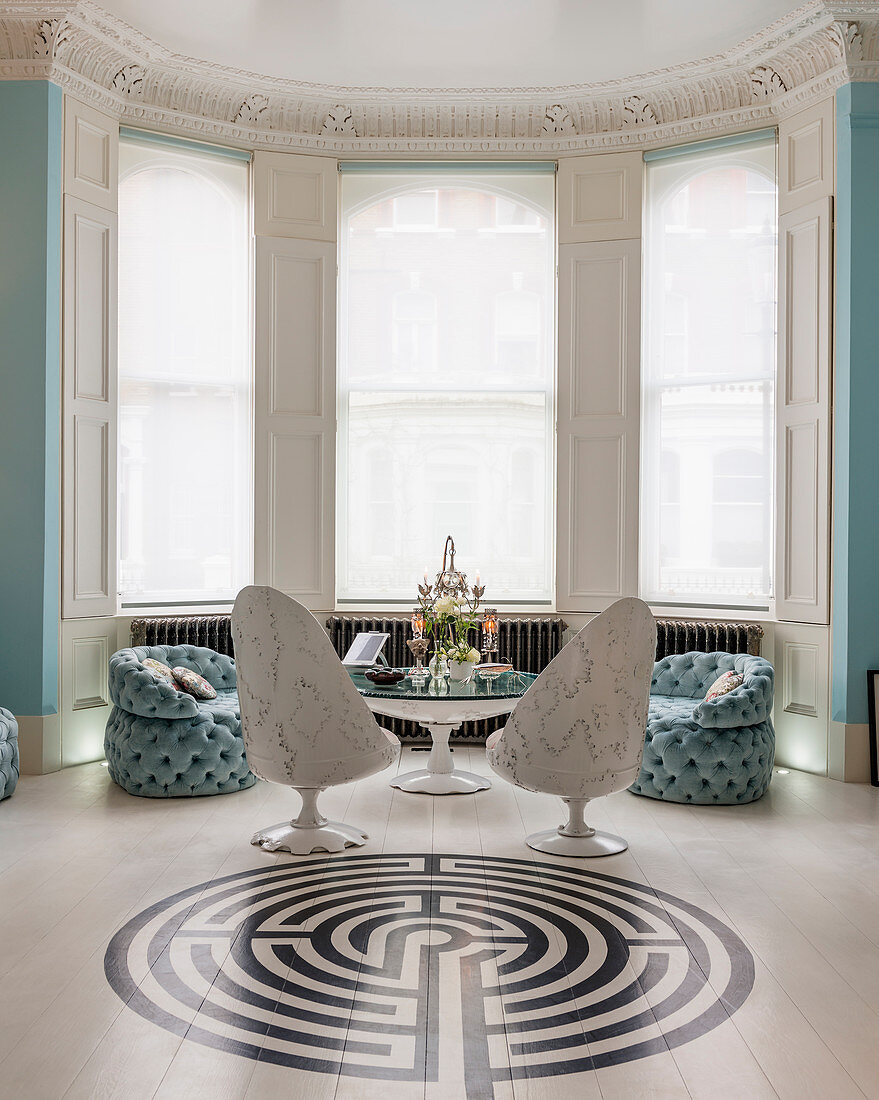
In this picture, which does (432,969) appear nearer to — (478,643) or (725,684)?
(725,684)

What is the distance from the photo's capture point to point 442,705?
15.5 ft

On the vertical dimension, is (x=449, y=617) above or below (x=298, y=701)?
above

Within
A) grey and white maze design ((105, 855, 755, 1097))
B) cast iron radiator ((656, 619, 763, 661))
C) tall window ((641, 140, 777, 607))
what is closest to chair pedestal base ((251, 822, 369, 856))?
grey and white maze design ((105, 855, 755, 1097))

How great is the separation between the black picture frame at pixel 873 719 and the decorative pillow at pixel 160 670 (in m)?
3.79

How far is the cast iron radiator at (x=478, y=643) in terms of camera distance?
6453 mm

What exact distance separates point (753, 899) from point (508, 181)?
4920 millimetres

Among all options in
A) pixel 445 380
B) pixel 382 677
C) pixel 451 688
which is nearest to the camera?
pixel 451 688

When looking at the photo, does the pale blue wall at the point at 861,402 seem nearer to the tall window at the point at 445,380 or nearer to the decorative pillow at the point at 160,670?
the tall window at the point at 445,380

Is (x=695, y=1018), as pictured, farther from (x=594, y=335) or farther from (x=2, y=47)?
(x=2, y=47)

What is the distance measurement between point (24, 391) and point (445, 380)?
8.77 ft

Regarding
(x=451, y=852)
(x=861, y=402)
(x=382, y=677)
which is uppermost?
(x=861, y=402)

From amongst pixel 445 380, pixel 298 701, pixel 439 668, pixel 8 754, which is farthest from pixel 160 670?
pixel 445 380

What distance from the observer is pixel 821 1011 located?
2.73 metres

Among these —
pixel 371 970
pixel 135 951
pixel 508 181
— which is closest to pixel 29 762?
pixel 135 951
